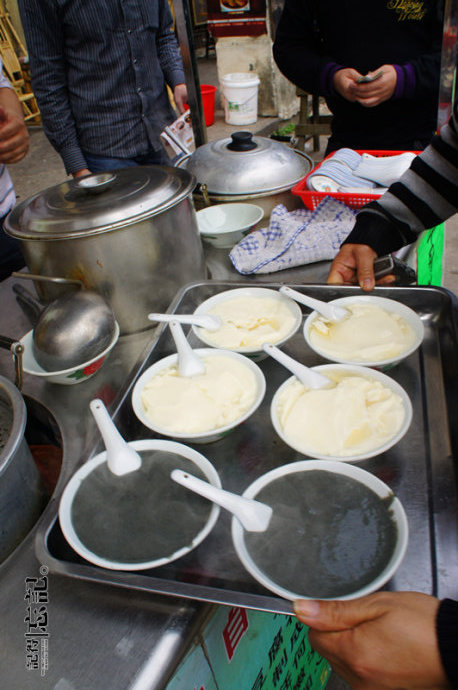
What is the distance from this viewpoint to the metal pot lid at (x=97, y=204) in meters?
1.21

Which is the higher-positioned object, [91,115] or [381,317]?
[91,115]

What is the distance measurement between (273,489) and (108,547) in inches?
13.0

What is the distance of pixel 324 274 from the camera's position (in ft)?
5.42

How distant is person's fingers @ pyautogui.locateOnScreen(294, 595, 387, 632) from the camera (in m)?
0.66

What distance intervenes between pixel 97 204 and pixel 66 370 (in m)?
0.48

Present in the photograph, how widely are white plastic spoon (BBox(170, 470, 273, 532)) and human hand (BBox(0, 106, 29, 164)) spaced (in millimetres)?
1551

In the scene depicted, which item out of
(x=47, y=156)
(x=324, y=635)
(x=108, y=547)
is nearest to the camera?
(x=324, y=635)

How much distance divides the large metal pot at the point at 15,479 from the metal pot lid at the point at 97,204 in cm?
50

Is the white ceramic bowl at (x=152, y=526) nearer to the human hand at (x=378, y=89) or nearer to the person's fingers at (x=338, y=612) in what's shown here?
the person's fingers at (x=338, y=612)

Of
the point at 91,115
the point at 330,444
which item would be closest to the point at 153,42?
the point at 91,115

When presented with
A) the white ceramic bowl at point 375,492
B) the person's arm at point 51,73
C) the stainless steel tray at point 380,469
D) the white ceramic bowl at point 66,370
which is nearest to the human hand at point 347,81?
the stainless steel tray at point 380,469

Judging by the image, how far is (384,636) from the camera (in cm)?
64

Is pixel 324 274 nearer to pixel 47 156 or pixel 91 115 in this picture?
pixel 91 115

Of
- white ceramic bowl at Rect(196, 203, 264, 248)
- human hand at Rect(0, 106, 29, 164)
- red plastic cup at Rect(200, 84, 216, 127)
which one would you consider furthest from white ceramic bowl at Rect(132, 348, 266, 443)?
red plastic cup at Rect(200, 84, 216, 127)
